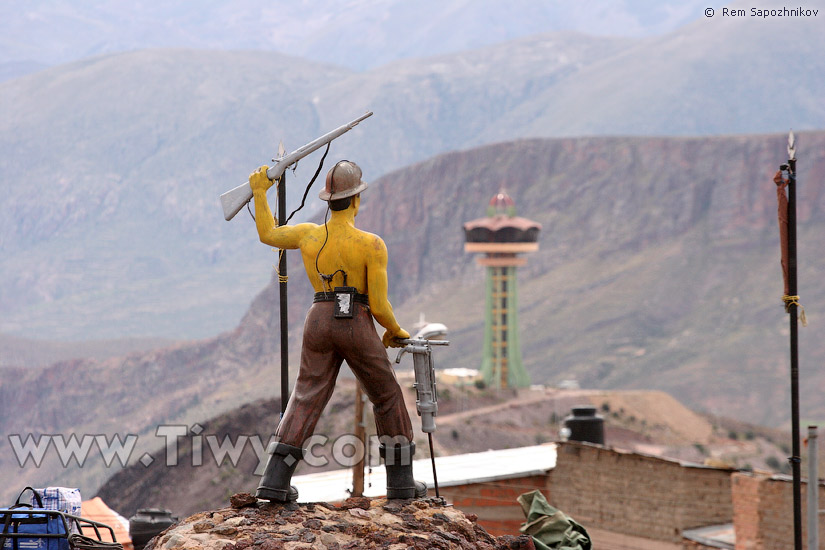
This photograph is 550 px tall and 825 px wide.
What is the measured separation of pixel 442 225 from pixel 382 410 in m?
119

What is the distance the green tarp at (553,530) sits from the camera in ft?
40.4

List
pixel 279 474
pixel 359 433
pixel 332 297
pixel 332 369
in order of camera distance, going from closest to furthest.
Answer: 1. pixel 279 474
2. pixel 332 297
3. pixel 332 369
4. pixel 359 433

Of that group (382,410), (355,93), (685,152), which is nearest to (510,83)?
(355,93)

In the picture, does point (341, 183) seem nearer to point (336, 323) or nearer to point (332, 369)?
point (336, 323)

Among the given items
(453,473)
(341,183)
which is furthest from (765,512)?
(341,183)

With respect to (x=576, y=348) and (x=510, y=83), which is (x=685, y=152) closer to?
(x=576, y=348)

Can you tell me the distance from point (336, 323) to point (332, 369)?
48 centimetres

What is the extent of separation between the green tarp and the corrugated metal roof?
6727 millimetres

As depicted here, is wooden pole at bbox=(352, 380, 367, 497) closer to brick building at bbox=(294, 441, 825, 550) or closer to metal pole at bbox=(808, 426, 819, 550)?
brick building at bbox=(294, 441, 825, 550)

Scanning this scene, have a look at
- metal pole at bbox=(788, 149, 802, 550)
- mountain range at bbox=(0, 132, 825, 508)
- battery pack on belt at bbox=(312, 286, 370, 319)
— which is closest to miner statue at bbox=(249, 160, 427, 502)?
battery pack on belt at bbox=(312, 286, 370, 319)

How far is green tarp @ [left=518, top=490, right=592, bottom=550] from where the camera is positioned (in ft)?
40.4

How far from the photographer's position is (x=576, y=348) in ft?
344

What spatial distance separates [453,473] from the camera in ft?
72.5

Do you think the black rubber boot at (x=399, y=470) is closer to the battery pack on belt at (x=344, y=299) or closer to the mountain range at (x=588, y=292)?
the battery pack on belt at (x=344, y=299)
